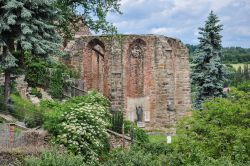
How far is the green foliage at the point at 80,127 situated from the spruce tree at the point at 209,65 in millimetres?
15688

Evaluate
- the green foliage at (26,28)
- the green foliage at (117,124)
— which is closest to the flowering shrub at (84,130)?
the green foliage at (26,28)

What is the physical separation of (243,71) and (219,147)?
69229mm

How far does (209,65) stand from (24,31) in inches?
743

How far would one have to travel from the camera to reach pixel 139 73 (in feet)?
166

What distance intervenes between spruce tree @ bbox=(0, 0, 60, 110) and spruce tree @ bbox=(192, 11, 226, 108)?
52.9 ft

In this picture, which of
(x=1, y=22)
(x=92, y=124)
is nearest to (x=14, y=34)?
(x=1, y=22)

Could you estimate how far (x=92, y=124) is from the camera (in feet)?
91.6

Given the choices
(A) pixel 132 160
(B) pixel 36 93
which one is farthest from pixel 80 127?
(B) pixel 36 93

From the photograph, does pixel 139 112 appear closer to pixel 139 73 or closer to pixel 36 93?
pixel 139 73

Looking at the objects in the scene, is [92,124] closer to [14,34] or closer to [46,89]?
[14,34]

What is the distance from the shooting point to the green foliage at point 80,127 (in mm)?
26641

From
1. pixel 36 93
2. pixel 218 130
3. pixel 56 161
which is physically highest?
pixel 36 93

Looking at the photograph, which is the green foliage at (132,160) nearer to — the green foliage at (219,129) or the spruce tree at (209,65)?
the green foliage at (219,129)

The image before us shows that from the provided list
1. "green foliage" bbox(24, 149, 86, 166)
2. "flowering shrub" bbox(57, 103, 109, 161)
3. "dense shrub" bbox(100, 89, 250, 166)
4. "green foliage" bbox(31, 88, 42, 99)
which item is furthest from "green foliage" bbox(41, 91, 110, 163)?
"green foliage" bbox(24, 149, 86, 166)
